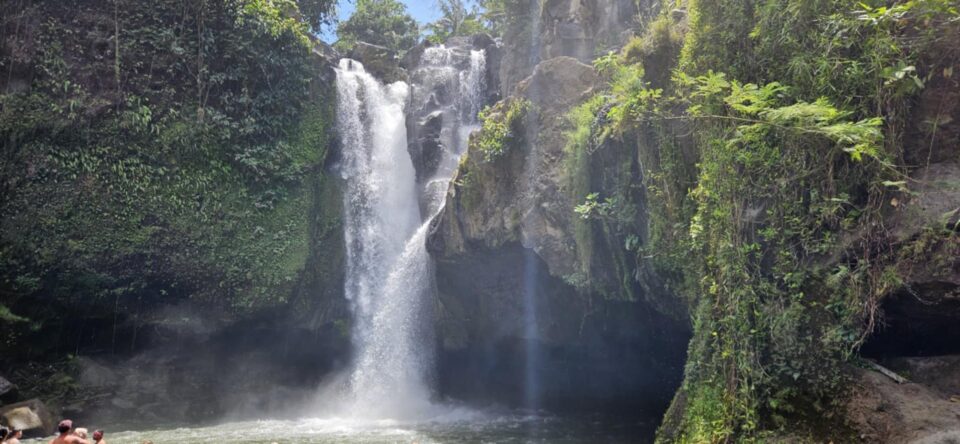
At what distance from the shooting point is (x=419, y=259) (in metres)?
19.4

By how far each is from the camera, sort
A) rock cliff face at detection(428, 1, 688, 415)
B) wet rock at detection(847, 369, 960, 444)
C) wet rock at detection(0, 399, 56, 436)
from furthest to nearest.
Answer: wet rock at detection(0, 399, 56, 436), rock cliff face at detection(428, 1, 688, 415), wet rock at detection(847, 369, 960, 444)

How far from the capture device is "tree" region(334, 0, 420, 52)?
3512 cm

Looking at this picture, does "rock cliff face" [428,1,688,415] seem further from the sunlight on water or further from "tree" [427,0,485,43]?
"tree" [427,0,485,43]

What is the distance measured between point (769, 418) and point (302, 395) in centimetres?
1577

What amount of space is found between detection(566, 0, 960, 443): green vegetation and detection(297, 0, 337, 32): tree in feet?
74.4

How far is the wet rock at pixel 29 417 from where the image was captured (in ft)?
45.9

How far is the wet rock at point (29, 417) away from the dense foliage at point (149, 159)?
90.6 inches

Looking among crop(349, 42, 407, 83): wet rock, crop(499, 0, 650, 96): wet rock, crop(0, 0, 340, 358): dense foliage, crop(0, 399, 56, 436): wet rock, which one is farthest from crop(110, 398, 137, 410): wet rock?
crop(499, 0, 650, 96): wet rock

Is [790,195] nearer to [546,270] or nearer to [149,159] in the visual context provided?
[546,270]

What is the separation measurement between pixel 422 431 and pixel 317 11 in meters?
21.3

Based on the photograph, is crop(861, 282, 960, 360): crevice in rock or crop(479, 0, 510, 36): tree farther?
crop(479, 0, 510, 36): tree

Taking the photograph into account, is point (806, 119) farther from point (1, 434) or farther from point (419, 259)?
point (419, 259)

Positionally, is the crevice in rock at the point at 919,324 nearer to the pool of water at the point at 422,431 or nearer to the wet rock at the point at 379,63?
the pool of water at the point at 422,431

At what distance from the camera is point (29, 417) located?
14211 millimetres
